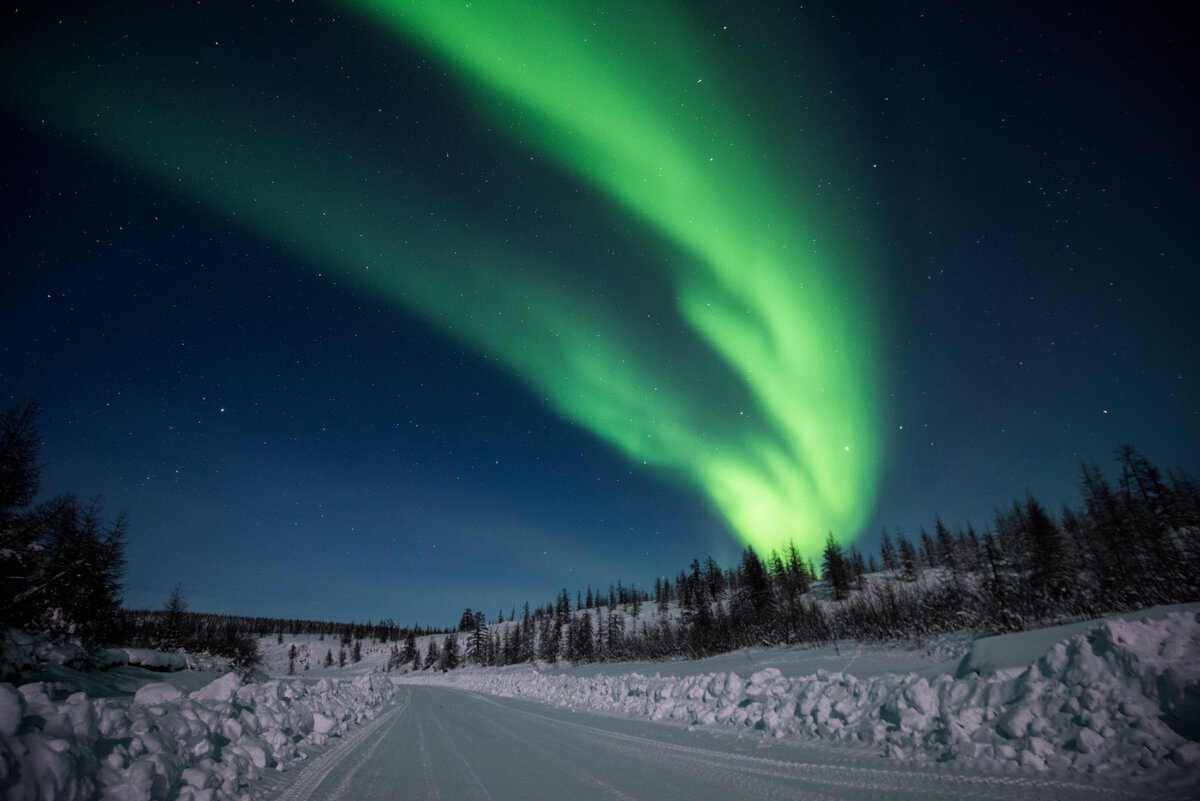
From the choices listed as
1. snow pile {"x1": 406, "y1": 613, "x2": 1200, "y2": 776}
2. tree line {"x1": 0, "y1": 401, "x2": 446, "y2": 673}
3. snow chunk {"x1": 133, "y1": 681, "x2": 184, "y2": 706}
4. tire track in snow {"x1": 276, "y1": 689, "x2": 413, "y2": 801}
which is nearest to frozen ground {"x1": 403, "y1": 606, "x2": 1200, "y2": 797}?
snow pile {"x1": 406, "y1": 613, "x2": 1200, "y2": 776}

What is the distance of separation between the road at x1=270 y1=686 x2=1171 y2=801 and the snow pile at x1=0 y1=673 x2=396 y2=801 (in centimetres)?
69

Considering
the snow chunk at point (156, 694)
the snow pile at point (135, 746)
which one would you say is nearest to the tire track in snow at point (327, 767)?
the snow pile at point (135, 746)

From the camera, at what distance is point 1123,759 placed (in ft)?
13.8

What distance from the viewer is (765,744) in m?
7.06

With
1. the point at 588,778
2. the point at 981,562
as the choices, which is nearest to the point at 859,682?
the point at 588,778

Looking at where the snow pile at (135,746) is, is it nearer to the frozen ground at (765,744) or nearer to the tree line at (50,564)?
the frozen ground at (765,744)

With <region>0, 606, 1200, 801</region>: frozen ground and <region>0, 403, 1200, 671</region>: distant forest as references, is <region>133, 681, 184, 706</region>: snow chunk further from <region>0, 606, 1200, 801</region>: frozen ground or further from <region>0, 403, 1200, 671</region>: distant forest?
<region>0, 403, 1200, 671</region>: distant forest

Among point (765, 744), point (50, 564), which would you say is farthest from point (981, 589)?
point (50, 564)

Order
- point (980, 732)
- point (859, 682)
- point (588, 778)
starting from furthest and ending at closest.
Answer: point (859, 682), point (588, 778), point (980, 732)

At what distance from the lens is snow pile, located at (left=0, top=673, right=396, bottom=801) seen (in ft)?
11.0

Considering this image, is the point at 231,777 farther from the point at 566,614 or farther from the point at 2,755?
the point at 566,614

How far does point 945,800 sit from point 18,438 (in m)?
35.8

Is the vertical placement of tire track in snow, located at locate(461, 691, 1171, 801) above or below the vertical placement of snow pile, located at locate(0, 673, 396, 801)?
below

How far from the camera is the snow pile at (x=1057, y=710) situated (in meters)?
4.29
